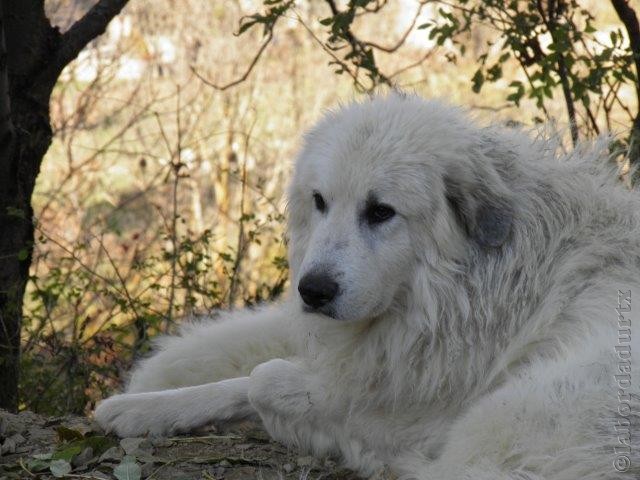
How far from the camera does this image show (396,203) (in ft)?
12.8

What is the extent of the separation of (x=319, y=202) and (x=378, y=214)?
0.29m

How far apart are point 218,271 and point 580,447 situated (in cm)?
600

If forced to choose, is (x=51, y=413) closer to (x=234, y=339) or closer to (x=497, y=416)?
(x=234, y=339)

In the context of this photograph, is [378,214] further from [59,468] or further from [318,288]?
[59,468]

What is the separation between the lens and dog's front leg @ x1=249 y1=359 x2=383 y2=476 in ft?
13.4

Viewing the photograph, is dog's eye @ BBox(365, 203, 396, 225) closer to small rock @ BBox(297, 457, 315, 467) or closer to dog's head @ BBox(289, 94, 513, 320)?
dog's head @ BBox(289, 94, 513, 320)

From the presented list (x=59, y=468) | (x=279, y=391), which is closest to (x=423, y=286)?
(x=279, y=391)

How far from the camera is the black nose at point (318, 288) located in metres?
3.74

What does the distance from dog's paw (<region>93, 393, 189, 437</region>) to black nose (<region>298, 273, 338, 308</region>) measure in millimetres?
864

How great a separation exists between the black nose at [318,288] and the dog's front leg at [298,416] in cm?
52

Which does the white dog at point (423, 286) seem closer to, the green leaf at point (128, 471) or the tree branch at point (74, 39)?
the green leaf at point (128, 471)

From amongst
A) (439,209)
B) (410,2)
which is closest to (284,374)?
(439,209)

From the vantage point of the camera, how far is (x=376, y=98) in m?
4.33

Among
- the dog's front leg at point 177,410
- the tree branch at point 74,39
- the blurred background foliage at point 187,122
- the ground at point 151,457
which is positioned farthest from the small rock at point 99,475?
the blurred background foliage at point 187,122
